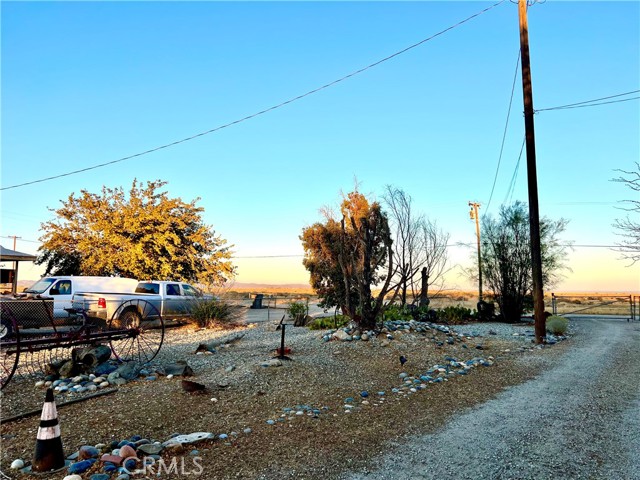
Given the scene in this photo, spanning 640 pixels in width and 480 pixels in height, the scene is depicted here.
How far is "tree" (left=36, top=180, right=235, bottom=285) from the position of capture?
2269 cm

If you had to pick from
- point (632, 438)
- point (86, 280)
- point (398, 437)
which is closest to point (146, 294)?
point (86, 280)

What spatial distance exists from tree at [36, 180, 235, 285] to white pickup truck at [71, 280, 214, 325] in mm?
6768

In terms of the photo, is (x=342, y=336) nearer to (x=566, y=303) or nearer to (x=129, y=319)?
(x=129, y=319)

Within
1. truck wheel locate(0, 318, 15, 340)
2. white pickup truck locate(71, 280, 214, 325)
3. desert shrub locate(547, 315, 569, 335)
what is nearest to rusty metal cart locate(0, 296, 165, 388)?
truck wheel locate(0, 318, 15, 340)

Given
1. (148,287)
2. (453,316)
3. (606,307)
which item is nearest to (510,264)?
(453,316)

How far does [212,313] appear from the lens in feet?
49.6

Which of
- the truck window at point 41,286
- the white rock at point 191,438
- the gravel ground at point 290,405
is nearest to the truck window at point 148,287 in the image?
the truck window at point 41,286

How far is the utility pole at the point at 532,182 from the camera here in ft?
40.3

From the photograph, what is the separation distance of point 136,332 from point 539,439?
6.22 meters

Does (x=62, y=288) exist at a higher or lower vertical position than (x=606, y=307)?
higher

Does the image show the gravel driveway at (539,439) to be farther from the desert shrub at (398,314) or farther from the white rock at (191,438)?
the desert shrub at (398,314)

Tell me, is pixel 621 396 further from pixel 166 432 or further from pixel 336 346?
pixel 166 432

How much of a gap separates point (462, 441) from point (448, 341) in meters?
6.06

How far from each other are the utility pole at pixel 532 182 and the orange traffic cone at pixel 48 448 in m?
11.1
